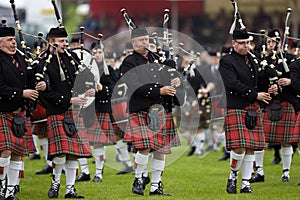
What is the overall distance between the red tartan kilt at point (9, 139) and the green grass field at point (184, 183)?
26.5 inches

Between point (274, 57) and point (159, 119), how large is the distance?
1.41 metres

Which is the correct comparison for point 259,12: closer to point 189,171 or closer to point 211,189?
point 189,171

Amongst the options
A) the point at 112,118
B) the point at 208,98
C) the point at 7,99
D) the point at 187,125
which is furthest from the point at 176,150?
the point at 7,99

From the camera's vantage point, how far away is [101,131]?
9.45m

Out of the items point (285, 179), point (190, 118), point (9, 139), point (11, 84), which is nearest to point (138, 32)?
point (11, 84)

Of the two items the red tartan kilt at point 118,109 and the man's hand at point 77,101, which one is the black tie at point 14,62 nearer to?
the man's hand at point 77,101

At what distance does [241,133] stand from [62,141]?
1748 millimetres

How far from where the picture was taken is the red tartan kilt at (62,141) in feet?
24.8

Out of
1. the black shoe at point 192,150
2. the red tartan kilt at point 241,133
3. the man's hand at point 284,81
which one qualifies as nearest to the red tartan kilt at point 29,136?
the red tartan kilt at point 241,133

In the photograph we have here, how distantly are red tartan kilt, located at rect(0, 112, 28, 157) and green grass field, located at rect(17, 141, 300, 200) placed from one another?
26.5 inches

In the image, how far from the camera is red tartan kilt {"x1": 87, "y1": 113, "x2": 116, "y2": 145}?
940cm

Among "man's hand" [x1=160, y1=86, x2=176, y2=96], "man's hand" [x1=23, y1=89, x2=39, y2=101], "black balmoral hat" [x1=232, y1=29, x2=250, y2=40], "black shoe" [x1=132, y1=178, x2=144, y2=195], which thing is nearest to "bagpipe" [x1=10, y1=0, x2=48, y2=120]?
"man's hand" [x1=23, y1=89, x2=39, y2=101]

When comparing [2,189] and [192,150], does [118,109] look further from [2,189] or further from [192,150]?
[192,150]

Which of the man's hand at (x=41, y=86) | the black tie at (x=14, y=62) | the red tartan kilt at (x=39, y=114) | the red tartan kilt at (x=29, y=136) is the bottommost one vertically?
the red tartan kilt at (x=29, y=136)
